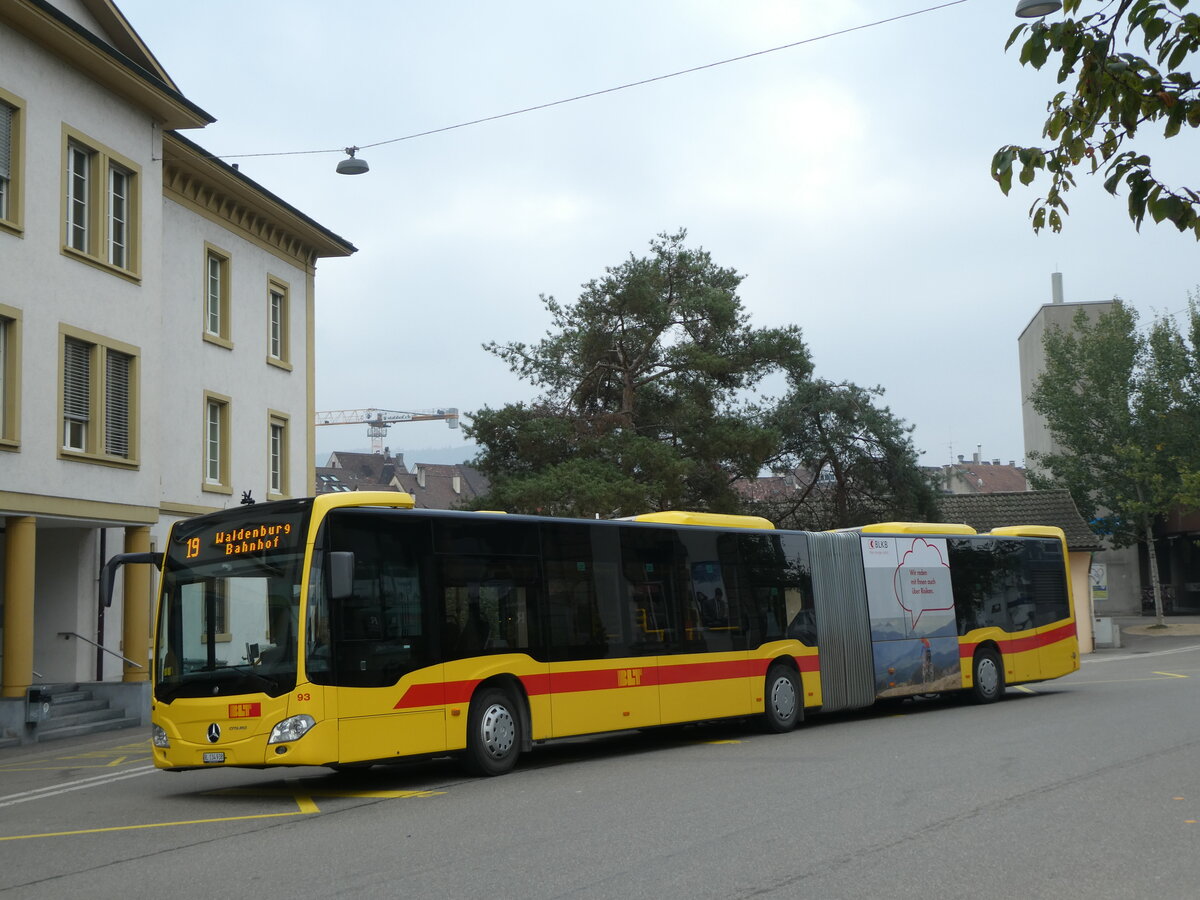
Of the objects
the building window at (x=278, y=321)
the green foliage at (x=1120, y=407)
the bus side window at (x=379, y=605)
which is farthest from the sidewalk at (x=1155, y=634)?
the bus side window at (x=379, y=605)

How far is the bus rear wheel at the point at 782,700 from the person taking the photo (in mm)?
18312

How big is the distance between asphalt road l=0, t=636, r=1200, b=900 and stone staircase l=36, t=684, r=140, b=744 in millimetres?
4339

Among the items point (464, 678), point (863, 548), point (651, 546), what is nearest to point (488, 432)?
point (863, 548)

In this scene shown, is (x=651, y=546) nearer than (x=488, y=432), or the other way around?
(x=651, y=546)

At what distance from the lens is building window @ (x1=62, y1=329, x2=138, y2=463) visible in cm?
2288

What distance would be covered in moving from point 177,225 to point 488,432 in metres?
15.0

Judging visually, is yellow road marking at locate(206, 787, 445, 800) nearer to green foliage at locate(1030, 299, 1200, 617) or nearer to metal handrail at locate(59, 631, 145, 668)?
metal handrail at locate(59, 631, 145, 668)

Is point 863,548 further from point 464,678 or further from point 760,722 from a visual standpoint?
point 464,678

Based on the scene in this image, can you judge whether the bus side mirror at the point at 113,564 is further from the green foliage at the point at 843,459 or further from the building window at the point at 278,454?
the green foliage at the point at 843,459

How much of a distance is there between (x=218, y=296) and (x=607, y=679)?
17.3 m

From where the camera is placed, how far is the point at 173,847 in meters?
9.60

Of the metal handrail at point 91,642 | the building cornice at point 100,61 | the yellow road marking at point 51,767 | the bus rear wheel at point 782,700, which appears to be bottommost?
the yellow road marking at point 51,767

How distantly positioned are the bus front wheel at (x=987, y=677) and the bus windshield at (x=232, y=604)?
1358 centimetres

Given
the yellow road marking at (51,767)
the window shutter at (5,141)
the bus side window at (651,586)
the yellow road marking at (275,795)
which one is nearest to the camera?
the yellow road marking at (275,795)
